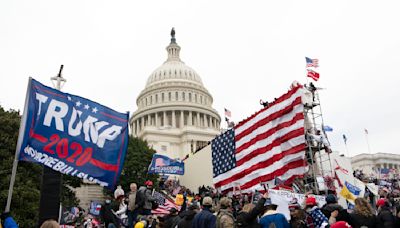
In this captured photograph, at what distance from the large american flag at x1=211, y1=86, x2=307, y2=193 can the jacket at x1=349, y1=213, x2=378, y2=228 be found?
8.21m

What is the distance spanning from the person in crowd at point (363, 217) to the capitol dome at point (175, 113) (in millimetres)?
61235

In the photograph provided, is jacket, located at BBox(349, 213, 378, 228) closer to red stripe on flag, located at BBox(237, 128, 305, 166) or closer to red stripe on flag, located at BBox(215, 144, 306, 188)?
red stripe on flag, located at BBox(215, 144, 306, 188)

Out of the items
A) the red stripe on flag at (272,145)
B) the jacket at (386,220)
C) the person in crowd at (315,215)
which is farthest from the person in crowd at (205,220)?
the red stripe on flag at (272,145)

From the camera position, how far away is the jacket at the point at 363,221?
230 inches

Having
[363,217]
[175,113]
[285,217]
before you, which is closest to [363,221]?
[363,217]

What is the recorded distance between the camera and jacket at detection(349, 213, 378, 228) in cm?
585

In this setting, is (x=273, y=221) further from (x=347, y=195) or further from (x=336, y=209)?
(x=347, y=195)

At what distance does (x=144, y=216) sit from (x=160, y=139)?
194 feet

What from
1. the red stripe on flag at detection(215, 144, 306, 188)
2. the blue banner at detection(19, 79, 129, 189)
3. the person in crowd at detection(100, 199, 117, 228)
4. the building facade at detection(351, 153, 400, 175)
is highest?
the building facade at detection(351, 153, 400, 175)

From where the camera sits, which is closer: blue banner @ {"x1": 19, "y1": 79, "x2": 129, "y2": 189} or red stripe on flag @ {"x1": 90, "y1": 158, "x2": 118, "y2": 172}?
blue banner @ {"x1": 19, "y1": 79, "x2": 129, "y2": 189}

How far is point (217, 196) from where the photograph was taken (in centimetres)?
1923

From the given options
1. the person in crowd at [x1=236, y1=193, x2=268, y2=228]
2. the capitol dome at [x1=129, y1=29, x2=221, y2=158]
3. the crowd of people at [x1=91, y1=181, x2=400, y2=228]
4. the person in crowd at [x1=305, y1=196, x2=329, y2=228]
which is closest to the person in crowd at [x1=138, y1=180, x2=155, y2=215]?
the crowd of people at [x1=91, y1=181, x2=400, y2=228]

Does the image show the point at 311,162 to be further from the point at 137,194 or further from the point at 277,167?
the point at 137,194

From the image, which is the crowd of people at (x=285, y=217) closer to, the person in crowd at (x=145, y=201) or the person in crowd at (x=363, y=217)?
the person in crowd at (x=363, y=217)
